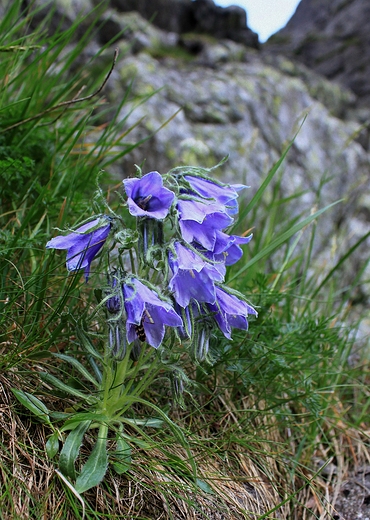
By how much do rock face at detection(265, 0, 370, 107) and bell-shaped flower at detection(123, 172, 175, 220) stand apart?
351 inches

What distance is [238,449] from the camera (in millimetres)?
1914

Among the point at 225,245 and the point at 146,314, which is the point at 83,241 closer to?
the point at 146,314

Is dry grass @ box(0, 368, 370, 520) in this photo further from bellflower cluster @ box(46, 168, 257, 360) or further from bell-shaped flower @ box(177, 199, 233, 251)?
bell-shaped flower @ box(177, 199, 233, 251)

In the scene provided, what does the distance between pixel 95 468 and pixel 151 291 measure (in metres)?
0.56

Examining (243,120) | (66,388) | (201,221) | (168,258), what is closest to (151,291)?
(168,258)

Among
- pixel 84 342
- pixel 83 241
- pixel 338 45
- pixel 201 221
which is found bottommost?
pixel 84 342

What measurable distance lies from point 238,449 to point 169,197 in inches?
41.9

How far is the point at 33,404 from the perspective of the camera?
156cm

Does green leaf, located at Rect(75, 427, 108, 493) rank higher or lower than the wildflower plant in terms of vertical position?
lower

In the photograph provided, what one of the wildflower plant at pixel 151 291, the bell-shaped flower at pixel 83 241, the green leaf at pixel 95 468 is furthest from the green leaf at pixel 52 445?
the bell-shaped flower at pixel 83 241

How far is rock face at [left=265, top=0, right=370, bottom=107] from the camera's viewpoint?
10.0 m

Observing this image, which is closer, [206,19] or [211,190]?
[211,190]

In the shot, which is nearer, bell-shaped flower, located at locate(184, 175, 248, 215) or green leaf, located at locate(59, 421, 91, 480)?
green leaf, located at locate(59, 421, 91, 480)

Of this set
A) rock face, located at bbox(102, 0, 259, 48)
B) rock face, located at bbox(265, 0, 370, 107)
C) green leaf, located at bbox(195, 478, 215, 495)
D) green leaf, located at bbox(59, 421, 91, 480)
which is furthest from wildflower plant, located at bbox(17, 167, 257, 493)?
→ rock face, located at bbox(265, 0, 370, 107)
